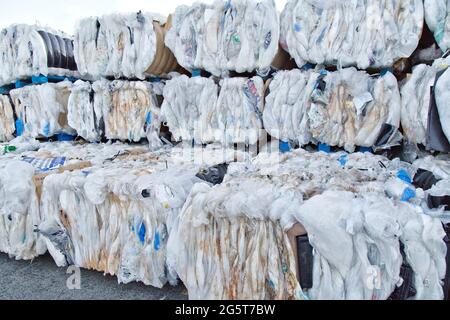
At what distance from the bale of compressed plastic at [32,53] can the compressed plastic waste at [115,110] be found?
522 mm

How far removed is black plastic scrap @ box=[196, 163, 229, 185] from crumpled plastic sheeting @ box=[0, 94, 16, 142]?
113 inches

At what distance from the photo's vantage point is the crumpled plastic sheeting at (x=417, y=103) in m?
1.93

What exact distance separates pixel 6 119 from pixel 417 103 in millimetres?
4020

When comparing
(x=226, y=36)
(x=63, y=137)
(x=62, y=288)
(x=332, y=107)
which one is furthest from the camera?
(x=63, y=137)

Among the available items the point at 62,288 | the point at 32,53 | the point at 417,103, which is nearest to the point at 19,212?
the point at 62,288

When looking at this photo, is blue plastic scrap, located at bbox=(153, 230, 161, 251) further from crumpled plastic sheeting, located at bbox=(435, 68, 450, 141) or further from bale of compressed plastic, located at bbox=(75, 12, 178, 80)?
bale of compressed plastic, located at bbox=(75, 12, 178, 80)

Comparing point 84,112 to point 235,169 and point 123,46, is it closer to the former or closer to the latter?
point 123,46

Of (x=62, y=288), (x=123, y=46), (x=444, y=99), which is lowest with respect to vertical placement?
(x=62, y=288)

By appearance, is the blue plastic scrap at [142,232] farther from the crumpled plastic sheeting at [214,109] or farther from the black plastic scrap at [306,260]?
the crumpled plastic sheeting at [214,109]

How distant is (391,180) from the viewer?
1.59 metres

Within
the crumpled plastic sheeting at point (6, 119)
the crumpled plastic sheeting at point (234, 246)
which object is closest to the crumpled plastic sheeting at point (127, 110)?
the crumpled plastic sheeting at point (6, 119)

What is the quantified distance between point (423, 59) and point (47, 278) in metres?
Result: 2.66

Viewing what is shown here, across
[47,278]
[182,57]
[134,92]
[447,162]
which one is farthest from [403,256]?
[134,92]

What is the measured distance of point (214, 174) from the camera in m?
2.02
